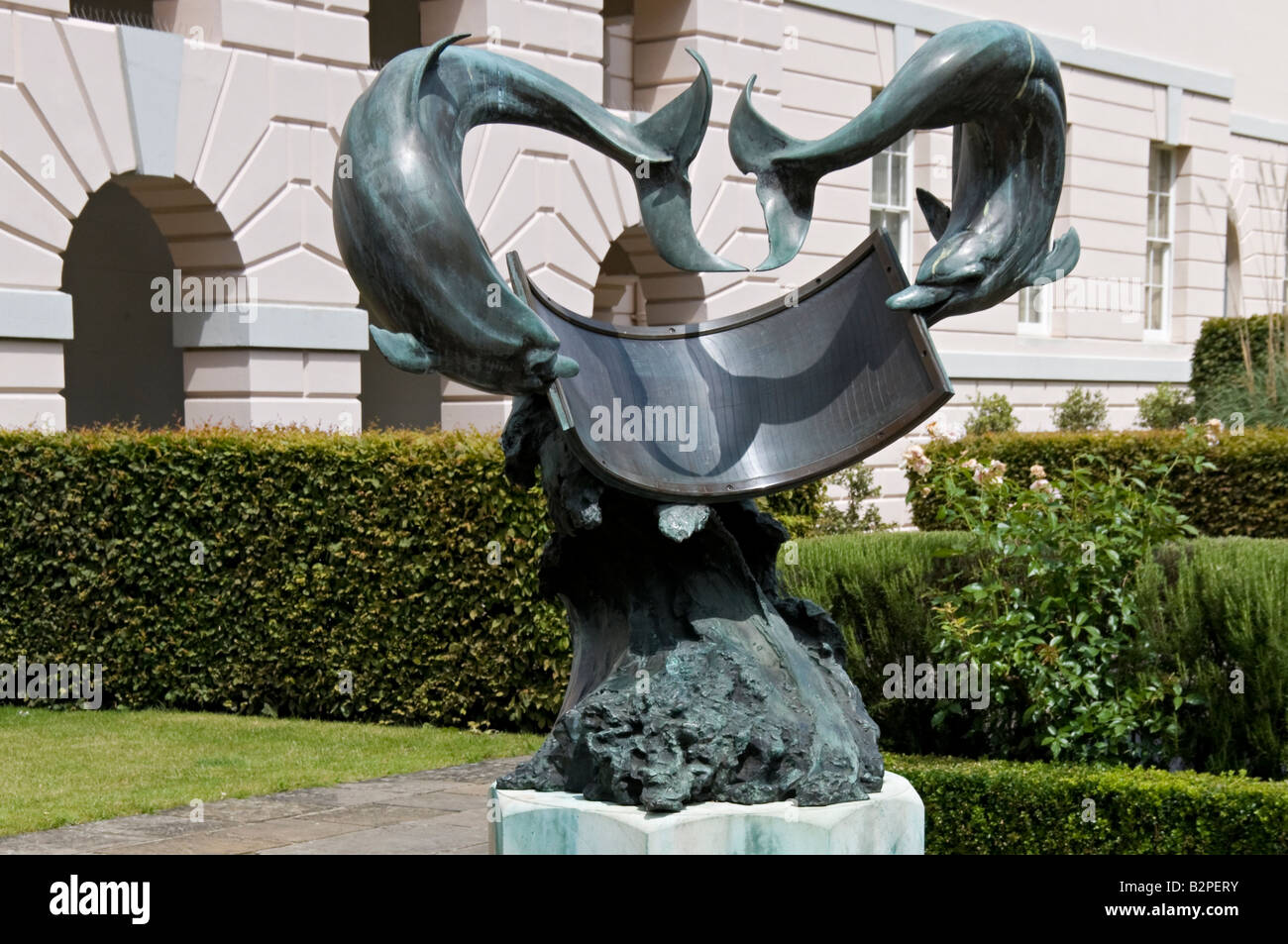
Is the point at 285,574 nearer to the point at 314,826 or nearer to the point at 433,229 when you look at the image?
the point at 314,826

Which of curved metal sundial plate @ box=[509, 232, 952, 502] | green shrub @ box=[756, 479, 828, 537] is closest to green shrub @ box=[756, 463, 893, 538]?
green shrub @ box=[756, 479, 828, 537]

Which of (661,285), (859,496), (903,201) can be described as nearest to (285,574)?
(661,285)

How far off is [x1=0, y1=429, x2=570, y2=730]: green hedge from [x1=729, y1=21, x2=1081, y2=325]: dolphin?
463 centimetres

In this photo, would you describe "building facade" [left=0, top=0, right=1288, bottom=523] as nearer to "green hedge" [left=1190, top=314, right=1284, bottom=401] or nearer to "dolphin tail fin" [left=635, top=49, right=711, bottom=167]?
"green hedge" [left=1190, top=314, right=1284, bottom=401]

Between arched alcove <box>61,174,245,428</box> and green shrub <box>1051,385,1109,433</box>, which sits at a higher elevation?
arched alcove <box>61,174,245,428</box>

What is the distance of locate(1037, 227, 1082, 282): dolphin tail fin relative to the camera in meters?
5.49

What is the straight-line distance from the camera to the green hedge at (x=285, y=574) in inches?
387

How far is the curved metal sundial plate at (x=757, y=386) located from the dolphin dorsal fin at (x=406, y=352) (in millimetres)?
553

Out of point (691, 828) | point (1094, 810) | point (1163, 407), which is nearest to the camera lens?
point (691, 828)

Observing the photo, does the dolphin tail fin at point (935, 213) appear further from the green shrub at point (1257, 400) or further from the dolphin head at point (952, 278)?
the green shrub at point (1257, 400)

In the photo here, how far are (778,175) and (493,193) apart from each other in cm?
1114

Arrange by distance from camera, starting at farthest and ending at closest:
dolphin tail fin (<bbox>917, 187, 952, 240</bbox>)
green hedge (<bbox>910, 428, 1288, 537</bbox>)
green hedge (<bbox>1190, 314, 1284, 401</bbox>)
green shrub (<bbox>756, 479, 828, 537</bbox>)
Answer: green hedge (<bbox>1190, 314, 1284, 401</bbox>) → green hedge (<bbox>910, 428, 1288, 537</bbox>) → green shrub (<bbox>756, 479, 828, 537</bbox>) → dolphin tail fin (<bbox>917, 187, 952, 240</bbox>)

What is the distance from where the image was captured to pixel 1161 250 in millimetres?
25734
